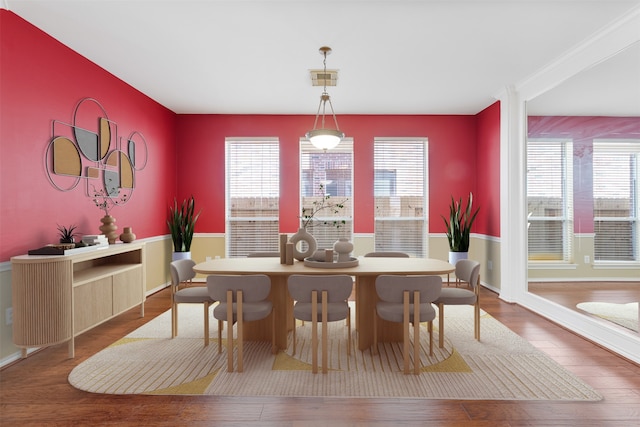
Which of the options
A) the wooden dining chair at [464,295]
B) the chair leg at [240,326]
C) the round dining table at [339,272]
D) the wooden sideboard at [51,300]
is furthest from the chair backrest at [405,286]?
the wooden sideboard at [51,300]

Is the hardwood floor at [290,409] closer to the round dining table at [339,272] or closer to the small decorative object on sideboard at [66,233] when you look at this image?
the round dining table at [339,272]

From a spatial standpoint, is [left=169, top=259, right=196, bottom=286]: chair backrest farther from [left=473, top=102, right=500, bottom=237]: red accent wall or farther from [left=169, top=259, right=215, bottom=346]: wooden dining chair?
[left=473, top=102, right=500, bottom=237]: red accent wall

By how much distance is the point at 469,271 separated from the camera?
10.5 ft

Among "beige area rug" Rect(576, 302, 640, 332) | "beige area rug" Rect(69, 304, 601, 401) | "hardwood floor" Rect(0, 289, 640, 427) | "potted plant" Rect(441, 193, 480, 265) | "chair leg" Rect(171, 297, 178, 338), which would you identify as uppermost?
"potted plant" Rect(441, 193, 480, 265)

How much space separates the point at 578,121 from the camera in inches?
138

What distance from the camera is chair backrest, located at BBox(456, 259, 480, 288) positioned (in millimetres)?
3113

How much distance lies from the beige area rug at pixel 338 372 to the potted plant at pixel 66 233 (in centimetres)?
105

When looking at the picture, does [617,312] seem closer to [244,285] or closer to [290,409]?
[290,409]

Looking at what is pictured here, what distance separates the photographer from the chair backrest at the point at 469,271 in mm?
3113

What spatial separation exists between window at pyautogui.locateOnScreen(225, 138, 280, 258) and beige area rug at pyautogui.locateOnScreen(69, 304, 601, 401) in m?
2.66

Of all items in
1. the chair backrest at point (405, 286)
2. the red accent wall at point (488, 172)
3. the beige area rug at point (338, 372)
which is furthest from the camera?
the red accent wall at point (488, 172)

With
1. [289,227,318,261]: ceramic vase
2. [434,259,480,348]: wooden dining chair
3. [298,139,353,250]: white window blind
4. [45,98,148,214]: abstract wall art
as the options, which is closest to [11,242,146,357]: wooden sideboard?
[45,98,148,214]: abstract wall art

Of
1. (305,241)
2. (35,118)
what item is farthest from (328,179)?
(35,118)

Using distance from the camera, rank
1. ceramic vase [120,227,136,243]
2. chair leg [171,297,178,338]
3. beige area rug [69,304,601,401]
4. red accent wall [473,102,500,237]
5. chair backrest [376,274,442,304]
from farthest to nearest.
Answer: red accent wall [473,102,500,237], ceramic vase [120,227,136,243], chair leg [171,297,178,338], chair backrest [376,274,442,304], beige area rug [69,304,601,401]
